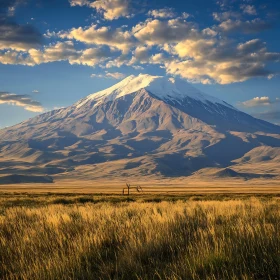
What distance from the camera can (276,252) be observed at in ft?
15.6

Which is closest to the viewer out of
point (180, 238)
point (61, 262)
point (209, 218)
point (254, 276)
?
point (254, 276)

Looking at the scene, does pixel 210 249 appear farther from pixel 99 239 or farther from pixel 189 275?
pixel 99 239

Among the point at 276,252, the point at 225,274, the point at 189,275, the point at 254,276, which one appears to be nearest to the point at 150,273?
the point at 189,275

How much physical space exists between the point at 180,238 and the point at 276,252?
1.82 meters

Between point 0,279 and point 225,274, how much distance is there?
9.43 ft

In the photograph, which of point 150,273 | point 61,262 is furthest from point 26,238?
point 150,273

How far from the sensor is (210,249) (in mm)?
5246

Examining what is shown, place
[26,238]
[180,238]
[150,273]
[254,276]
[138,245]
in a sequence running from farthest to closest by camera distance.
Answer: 1. [26,238]
2. [180,238]
3. [138,245]
4. [150,273]
5. [254,276]

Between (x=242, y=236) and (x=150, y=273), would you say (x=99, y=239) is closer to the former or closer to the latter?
(x=150, y=273)

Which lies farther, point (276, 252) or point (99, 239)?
point (99, 239)

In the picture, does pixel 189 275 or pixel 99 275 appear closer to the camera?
pixel 189 275

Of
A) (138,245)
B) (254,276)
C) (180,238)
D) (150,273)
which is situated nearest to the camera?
(254,276)

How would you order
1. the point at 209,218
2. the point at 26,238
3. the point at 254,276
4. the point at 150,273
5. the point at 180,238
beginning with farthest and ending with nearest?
the point at 209,218 → the point at 26,238 → the point at 180,238 → the point at 150,273 → the point at 254,276

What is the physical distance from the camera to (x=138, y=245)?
5.58 m
